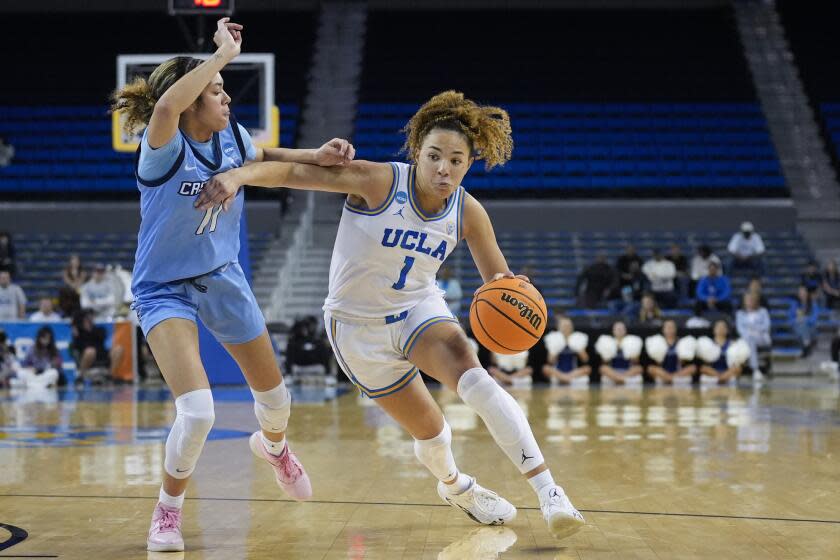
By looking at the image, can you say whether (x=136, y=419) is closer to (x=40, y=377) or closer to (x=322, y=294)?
(x=40, y=377)

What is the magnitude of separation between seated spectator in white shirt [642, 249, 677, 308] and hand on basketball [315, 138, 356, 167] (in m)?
11.4

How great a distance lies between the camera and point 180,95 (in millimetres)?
3547

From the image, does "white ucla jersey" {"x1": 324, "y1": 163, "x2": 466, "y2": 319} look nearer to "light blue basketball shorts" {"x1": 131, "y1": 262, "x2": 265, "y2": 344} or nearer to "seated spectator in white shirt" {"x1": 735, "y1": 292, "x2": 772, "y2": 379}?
"light blue basketball shorts" {"x1": 131, "y1": 262, "x2": 265, "y2": 344}

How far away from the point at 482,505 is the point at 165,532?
1278mm

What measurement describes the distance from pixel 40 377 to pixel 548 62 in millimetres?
14276

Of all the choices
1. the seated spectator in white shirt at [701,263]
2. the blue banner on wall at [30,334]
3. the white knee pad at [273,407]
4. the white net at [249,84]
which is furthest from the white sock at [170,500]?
the seated spectator in white shirt at [701,263]

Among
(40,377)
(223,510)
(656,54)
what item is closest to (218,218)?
(223,510)

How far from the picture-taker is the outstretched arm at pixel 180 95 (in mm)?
3549

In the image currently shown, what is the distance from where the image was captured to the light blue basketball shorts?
3846 mm

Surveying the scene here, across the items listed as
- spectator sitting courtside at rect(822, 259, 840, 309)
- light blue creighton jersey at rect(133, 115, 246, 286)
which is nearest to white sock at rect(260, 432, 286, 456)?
light blue creighton jersey at rect(133, 115, 246, 286)

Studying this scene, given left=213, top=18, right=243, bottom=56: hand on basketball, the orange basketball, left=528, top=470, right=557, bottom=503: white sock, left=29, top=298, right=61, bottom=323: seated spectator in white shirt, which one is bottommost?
left=29, top=298, right=61, bottom=323: seated spectator in white shirt

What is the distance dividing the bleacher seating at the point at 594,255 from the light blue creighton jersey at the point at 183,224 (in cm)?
1195

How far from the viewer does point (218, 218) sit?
3.92 m

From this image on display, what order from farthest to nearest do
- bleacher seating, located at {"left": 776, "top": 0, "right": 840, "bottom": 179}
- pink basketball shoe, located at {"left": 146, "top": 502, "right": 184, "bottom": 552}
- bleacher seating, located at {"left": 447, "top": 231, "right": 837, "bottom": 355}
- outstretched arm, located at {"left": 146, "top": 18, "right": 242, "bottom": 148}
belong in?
1. bleacher seating, located at {"left": 776, "top": 0, "right": 840, "bottom": 179}
2. bleacher seating, located at {"left": 447, "top": 231, "right": 837, "bottom": 355}
3. pink basketball shoe, located at {"left": 146, "top": 502, "right": 184, "bottom": 552}
4. outstretched arm, located at {"left": 146, "top": 18, "right": 242, "bottom": 148}
